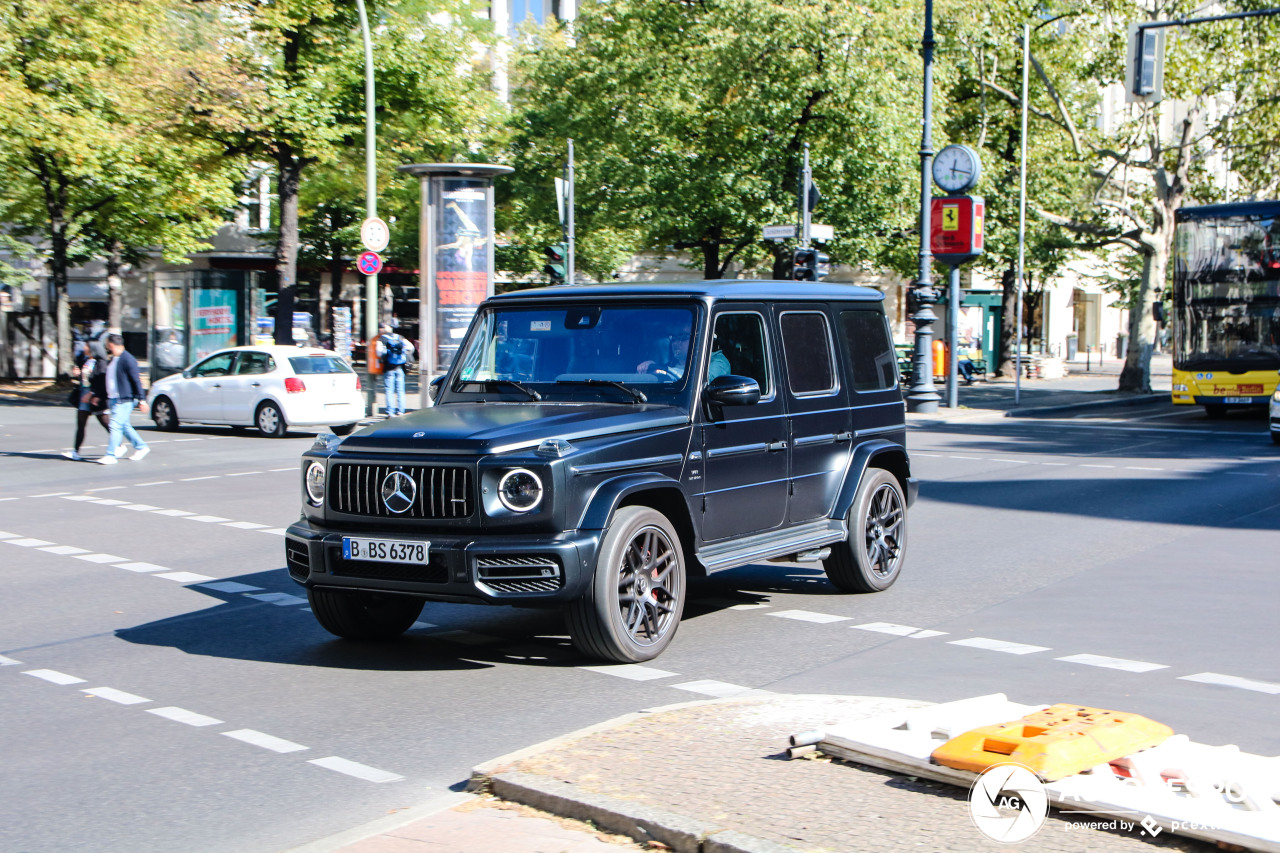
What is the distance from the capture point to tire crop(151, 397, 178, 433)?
23297mm

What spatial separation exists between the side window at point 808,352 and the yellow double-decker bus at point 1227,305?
21.0 m

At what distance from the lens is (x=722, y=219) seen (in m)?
33.7

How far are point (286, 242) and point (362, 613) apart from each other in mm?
25169

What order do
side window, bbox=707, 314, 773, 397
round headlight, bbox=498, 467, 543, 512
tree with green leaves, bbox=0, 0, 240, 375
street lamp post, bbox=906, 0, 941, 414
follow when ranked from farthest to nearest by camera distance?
tree with green leaves, bbox=0, 0, 240, 375 < street lamp post, bbox=906, 0, 941, 414 < side window, bbox=707, 314, 773, 397 < round headlight, bbox=498, 467, 543, 512

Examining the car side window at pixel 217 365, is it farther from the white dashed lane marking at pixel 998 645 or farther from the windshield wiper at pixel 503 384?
the white dashed lane marking at pixel 998 645

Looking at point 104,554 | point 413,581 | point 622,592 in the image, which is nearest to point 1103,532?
point 622,592

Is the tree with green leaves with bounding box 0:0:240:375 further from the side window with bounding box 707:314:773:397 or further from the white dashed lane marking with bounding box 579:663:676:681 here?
the white dashed lane marking with bounding box 579:663:676:681

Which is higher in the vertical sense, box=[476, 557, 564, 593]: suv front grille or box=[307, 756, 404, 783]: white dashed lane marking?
box=[476, 557, 564, 593]: suv front grille

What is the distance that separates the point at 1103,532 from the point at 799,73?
838 inches

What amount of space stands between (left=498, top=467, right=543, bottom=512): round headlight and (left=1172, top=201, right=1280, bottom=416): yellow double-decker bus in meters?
23.8

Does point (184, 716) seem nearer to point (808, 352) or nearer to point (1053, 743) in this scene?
point (1053, 743)

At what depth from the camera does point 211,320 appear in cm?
2934

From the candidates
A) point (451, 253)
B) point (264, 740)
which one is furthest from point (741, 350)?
point (451, 253)
